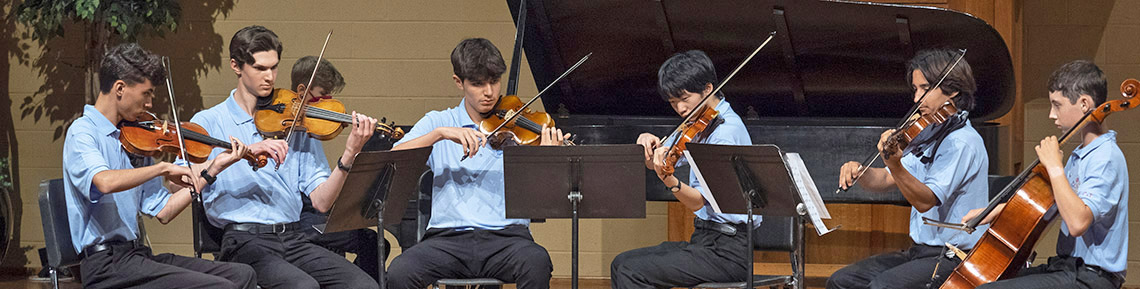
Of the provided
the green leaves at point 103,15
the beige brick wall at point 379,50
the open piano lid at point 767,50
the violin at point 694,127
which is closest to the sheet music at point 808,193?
the violin at point 694,127

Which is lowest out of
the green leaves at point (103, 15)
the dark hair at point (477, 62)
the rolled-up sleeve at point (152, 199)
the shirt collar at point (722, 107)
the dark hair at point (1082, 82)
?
the rolled-up sleeve at point (152, 199)

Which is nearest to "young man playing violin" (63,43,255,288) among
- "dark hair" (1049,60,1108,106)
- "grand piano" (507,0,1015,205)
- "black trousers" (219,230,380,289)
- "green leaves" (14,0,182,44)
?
"black trousers" (219,230,380,289)

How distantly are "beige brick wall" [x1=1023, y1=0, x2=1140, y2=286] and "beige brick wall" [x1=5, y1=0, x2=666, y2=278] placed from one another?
6.24ft

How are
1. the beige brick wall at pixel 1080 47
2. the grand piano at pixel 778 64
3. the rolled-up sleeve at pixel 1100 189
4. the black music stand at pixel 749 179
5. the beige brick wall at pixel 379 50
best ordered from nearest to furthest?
the rolled-up sleeve at pixel 1100 189 → the black music stand at pixel 749 179 → the grand piano at pixel 778 64 → the beige brick wall at pixel 1080 47 → the beige brick wall at pixel 379 50

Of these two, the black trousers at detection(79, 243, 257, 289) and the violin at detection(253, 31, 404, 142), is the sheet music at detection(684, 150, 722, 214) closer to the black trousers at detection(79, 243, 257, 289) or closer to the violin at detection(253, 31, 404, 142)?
the violin at detection(253, 31, 404, 142)

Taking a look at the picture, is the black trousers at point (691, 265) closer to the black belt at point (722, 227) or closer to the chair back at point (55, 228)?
the black belt at point (722, 227)

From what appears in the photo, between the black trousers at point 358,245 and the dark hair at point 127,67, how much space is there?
3.07ft

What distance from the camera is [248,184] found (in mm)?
3121

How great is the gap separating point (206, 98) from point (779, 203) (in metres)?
3.57

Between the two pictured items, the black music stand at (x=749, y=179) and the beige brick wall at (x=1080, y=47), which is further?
the beige brick wall at (x=1080, y=47)

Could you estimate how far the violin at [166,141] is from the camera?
9.29 feet

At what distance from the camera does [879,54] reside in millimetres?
4199

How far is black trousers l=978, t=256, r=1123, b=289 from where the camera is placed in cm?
263

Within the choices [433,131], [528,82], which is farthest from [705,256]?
[528,82]
